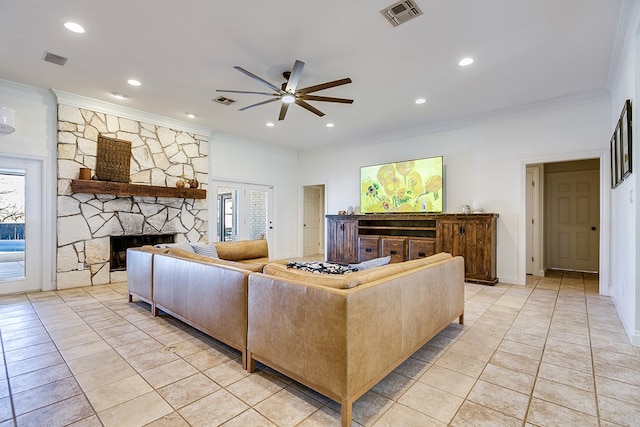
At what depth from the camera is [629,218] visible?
2.90 meters

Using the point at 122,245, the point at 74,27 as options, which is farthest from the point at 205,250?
the point at 74,27

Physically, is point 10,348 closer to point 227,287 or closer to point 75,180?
point 227,287

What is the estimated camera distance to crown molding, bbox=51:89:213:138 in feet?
14.9

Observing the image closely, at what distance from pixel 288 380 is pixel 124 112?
521cm

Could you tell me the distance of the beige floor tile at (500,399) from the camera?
1763 mm

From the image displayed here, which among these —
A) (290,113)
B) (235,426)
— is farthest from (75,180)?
(235,426)

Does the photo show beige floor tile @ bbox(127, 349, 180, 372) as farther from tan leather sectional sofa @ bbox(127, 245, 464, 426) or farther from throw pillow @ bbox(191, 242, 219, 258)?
throw pillow @ bbox(191, 242, 219, 258)

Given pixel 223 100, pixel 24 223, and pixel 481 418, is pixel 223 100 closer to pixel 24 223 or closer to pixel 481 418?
pixel 24 223

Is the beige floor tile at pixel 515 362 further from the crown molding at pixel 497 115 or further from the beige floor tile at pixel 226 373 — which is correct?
the crown molding at pixel 497 115

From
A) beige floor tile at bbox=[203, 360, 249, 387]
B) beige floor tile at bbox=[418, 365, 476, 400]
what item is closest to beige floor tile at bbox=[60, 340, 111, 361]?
beige floor tile at bbox=[203, 360, 249, 387]

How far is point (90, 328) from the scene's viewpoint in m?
3.01

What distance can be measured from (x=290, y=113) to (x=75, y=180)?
3.45 meters

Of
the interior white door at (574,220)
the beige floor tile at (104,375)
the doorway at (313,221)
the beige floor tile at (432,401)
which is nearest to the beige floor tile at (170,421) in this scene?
the beige floor tile at (104,375)

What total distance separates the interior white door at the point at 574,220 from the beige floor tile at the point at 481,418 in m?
5.96
